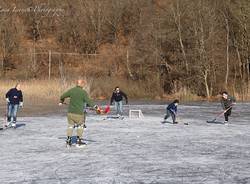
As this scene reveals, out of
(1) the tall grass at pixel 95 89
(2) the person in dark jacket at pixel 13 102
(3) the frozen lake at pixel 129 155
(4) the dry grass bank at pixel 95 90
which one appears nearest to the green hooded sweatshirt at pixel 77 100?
(3) the frozen lake at pixel 129 155

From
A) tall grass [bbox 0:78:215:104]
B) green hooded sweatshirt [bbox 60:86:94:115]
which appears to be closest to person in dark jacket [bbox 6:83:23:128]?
green hooded sweatshirt [bbox 60:86:94:115]

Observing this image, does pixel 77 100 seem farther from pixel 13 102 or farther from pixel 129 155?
pixel 13 102

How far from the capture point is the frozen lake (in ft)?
27.5

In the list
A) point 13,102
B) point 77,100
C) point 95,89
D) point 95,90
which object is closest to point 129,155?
point 77,100

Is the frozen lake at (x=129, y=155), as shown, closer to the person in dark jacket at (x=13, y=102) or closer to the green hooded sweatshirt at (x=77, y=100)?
the person in dark jacket at (x=13, y=102)

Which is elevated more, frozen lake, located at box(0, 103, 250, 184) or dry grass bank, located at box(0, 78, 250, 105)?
dry grass bank, located at box(0, 78, 250, 105)

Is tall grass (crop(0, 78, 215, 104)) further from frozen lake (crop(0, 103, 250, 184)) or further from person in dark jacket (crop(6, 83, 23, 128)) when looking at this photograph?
frozen lake (crop(0, 103, 250, 184))

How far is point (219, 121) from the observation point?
1980 cm

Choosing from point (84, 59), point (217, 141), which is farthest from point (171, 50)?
point (217, 141)

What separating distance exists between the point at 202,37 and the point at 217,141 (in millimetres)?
28274

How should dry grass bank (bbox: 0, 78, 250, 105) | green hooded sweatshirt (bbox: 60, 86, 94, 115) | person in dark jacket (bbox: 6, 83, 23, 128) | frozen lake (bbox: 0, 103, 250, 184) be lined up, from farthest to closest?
dry grass bank (bbox: 0, 78, 250, 105), person in dark jacket (bbox: 6, 83, 23, 128), green hooded sweatshirt (bbox: 60, 86, 94, 115), frozen lake (bbox: 0, 103, 250, 184)

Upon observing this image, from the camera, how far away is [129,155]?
10.8m

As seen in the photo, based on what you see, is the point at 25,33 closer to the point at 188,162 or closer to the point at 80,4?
the point at 80,4

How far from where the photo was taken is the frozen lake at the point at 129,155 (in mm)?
8367
